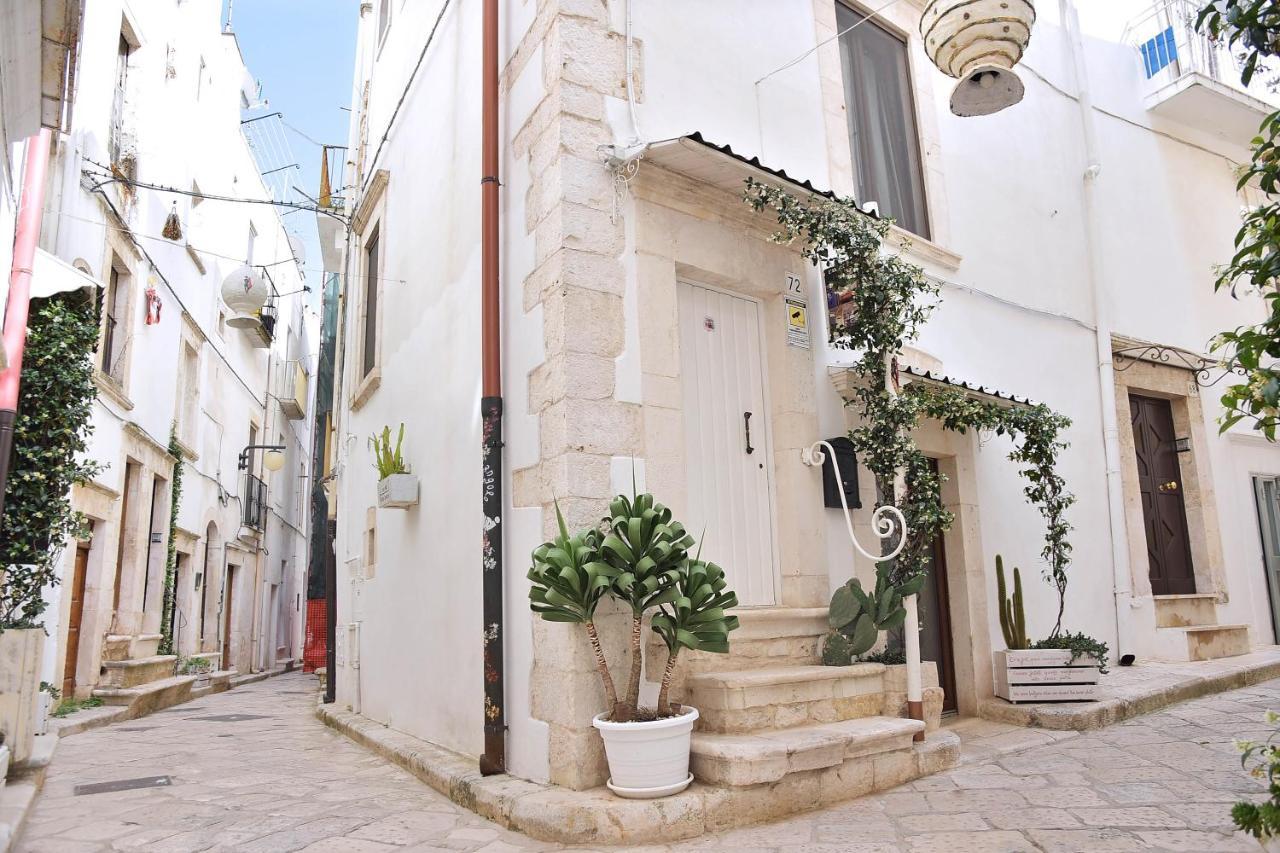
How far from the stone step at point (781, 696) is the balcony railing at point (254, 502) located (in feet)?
50.2

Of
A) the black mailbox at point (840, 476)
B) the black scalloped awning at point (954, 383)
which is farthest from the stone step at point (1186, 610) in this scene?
the black mailbox at point (840, 476)

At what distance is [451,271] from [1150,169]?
7793 millimetres

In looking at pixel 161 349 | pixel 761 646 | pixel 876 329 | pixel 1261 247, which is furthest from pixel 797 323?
pixel 161 349

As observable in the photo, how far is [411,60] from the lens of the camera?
25.0ft

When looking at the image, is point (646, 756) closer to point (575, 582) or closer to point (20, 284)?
point (575, 582)

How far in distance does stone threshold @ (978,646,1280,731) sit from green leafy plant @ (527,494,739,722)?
3.13 m

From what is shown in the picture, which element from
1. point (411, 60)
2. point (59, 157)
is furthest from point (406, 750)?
point (59, 157)

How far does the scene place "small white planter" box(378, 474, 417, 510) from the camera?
609 cm

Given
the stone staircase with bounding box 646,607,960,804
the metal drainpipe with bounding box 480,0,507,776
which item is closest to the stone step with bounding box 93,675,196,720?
the metal drainpipe with bounding box 480,0,507,776

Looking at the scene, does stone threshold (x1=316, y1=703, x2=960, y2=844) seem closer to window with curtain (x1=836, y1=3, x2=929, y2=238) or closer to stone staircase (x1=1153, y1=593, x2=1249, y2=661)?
window with curtain (x1=836, y1=3, x2=929, y2=238)

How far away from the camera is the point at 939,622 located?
6.55 meters

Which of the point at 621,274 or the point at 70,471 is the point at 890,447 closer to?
the point at 621,274

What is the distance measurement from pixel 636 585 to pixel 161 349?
408 inches

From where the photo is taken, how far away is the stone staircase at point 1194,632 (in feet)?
25.3
